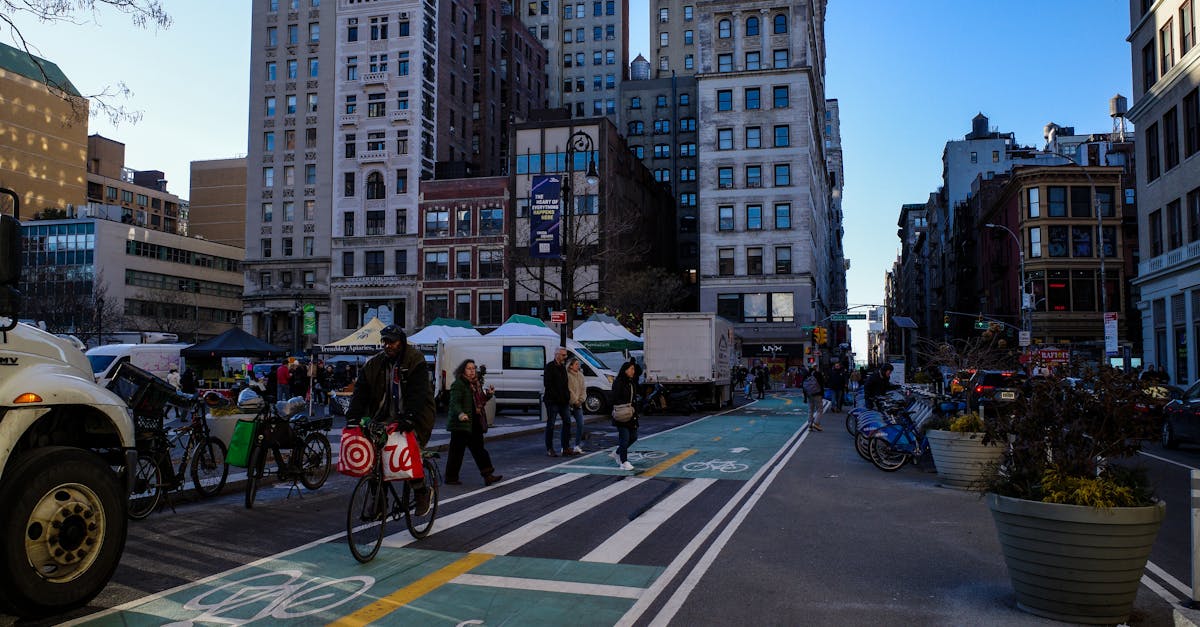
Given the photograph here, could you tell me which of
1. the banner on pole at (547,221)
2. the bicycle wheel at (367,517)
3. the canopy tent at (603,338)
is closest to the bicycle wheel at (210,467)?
the bicycle wheel at (367,517)

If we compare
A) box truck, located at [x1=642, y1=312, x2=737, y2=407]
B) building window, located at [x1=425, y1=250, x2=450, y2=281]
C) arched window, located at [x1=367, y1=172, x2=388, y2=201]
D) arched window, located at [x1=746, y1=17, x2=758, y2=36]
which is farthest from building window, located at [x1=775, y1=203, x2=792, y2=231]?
box truck, located at [x1=642, y1=312, x2=737, y2=407]

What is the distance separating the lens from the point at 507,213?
65000 millimetres

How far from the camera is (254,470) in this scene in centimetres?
991

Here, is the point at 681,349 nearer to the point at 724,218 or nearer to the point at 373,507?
the point at 373,507

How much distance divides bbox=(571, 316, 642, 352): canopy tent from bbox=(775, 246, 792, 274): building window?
32906 mm

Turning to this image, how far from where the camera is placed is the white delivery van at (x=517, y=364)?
2788 centimetres

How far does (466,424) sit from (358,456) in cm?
435

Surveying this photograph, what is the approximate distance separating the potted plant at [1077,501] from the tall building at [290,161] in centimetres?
6845

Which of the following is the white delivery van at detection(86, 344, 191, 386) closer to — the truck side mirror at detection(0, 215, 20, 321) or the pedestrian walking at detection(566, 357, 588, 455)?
the pedestrian walking at detection(566, 357, 588, 455)

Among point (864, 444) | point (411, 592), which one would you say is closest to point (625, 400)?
point (864, 444)

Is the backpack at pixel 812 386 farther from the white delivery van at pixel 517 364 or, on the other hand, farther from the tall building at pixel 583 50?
the tall building at pixel 583 50

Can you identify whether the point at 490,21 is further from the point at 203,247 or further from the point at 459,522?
the point at 459,522

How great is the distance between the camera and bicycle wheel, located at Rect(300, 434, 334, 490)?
10.9 metres

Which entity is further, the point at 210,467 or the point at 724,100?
the point at 724,100
